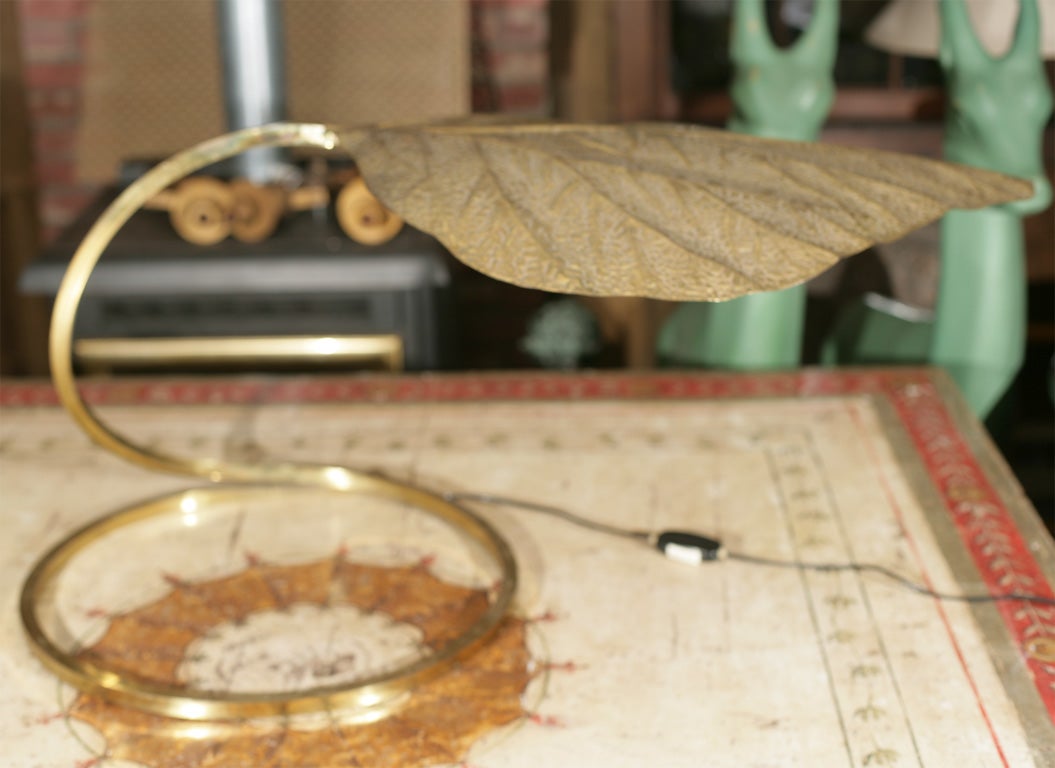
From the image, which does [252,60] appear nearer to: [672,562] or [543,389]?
[543,389]

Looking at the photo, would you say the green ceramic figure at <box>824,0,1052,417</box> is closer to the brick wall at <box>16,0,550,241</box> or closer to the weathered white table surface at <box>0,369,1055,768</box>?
the weathered white table surface at <box>0,369,1055,768</box>

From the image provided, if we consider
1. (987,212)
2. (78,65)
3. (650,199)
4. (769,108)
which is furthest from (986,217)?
(78,65)

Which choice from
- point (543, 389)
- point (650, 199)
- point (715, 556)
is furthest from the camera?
A: point (543, 389)

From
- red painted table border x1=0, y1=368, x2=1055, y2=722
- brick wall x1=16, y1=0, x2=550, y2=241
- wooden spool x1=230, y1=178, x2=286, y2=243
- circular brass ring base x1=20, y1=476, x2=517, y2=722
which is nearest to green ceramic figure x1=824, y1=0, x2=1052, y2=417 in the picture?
red painted table border x1=0, y1=368, x2=1055, y2=722

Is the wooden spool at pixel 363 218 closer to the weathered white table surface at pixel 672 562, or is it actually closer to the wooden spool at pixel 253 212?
the wooden spool at pixel 253 212

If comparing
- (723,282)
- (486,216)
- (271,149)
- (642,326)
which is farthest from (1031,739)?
(271,149)

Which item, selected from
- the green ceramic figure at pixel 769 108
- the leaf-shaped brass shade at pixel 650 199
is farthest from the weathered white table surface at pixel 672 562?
the leaf-shaped brass shade at pixel 650 199
